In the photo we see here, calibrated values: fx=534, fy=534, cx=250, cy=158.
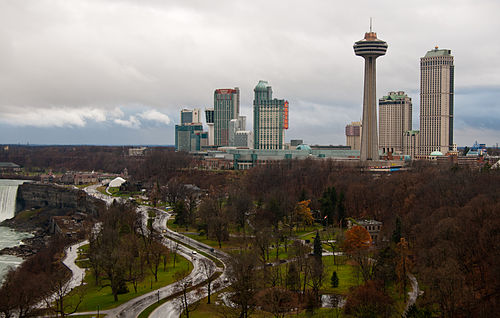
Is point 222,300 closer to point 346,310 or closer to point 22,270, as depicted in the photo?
point 346,310

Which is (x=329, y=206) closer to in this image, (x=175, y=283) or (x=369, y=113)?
(x=175, y=283)

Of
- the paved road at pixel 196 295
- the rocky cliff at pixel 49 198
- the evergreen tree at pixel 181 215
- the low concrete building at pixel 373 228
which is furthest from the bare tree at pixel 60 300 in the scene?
the rocky cliff at pixel 49 198

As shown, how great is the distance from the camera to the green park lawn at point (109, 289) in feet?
168

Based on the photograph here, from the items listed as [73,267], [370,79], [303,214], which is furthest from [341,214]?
[370,79]

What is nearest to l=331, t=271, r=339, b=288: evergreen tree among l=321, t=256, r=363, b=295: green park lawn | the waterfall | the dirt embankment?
l=321, t=256, r=363, b=295: green park lawn

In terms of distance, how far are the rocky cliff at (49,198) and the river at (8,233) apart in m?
1.95

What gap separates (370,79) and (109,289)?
121075 millimetres

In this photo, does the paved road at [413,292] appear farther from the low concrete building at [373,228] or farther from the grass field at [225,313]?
the low concrete building at [373,228]

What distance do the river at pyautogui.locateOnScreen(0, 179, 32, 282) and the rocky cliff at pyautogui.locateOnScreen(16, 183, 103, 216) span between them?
1950mm

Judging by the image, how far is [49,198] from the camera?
149 meters

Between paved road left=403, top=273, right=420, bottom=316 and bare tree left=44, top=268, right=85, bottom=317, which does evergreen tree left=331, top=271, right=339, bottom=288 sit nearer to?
paved road left=403, top=273, right=420, bottom=316

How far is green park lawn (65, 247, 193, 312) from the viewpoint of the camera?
51312 mm

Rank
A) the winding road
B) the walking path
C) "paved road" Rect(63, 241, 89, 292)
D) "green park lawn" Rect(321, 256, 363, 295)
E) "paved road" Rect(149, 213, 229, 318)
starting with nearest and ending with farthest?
"paved road" Rect(149, 213, 229, 318) → the winding road → the walking path → "green park lawn" Rect(321, 256, 363, 295) → "paved road" Rect(63, 241, 89, 292)

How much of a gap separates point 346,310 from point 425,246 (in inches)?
711
